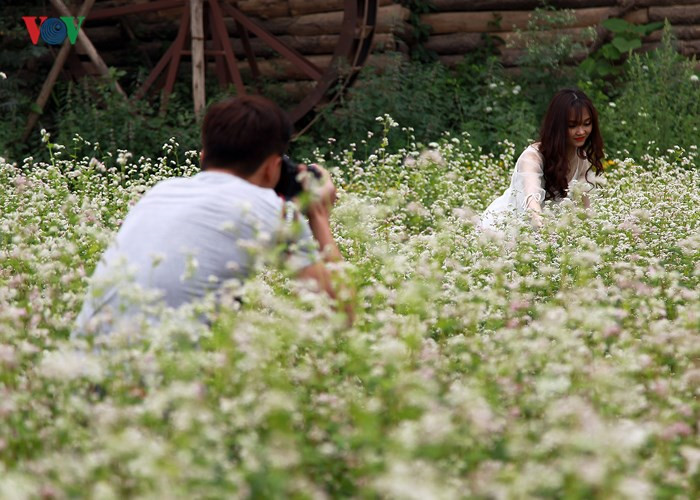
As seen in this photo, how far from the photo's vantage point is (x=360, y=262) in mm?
4285

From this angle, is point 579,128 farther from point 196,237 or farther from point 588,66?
point 588,66

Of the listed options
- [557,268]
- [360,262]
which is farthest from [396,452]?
[557,268]

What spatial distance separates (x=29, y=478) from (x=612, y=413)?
1400 mm

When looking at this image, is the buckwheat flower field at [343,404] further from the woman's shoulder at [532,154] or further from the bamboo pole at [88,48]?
the bamboo pole at [88,48]

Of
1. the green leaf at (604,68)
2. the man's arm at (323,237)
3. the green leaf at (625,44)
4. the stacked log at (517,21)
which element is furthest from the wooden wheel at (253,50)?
the man's arm at (323,237)

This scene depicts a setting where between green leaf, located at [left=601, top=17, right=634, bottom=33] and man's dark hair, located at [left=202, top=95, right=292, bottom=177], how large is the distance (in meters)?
7.97

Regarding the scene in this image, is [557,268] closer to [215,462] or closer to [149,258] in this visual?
[149,258]

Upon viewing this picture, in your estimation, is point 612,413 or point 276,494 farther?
point 612,413

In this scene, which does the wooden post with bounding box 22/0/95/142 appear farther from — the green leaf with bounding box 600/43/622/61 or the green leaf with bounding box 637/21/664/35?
the green leaf with bounding box 637/21/664/35

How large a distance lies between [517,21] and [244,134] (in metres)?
8.20

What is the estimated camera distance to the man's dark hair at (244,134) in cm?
325

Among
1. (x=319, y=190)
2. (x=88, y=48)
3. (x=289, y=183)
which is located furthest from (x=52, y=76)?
(x=319, y=190)

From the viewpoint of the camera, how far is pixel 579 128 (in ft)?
19.9

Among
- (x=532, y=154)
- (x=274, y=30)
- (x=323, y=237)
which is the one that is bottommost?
(x=323, y=237)
